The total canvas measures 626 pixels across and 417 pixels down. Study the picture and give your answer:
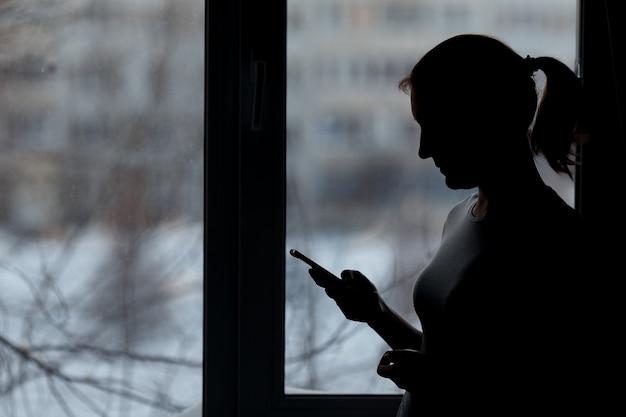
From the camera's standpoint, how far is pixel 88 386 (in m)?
1.42

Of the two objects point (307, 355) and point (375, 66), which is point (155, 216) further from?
point (375, 66)

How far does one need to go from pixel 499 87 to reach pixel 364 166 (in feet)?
1.85

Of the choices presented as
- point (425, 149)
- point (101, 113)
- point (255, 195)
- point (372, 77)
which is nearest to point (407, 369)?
point (425, 149)

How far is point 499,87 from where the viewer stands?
902mm

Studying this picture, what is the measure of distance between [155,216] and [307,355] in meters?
0.41

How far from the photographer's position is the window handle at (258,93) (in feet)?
4.52

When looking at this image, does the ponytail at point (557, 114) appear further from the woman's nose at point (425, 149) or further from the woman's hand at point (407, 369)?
the woman's hand at point (407, 369)

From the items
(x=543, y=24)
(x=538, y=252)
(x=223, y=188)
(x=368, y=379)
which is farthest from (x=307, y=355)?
(x=543, y=24)

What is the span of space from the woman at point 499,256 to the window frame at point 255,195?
47 centimetres

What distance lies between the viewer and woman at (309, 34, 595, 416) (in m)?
0.84

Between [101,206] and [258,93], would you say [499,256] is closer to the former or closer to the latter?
[258,93]

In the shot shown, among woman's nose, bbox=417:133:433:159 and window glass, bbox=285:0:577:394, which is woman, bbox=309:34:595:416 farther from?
window glass, bbox=285:0:577:394

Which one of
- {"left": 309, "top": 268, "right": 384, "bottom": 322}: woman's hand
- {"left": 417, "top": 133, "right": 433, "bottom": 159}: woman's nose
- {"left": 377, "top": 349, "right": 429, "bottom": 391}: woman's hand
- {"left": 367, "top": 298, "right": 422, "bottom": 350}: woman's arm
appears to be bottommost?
{"left": 377, "top": 349, "right": 429, "bottom": 391}: woman's hand

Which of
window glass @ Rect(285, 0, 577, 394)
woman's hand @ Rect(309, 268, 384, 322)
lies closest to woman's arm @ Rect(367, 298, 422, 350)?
woman's hand @ Rect(309, 268, 384, 322)
